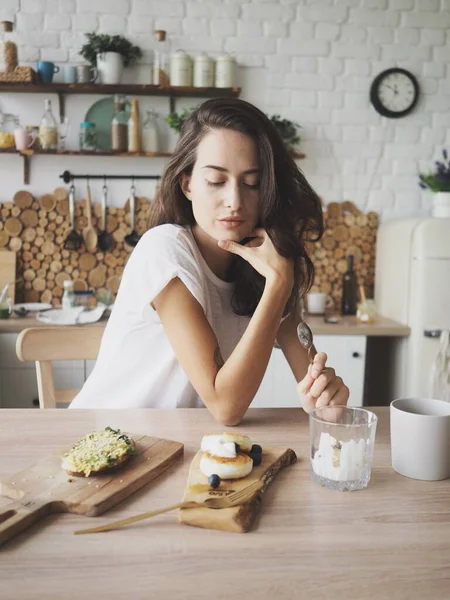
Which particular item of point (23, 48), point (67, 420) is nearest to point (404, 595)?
point (67, 420)

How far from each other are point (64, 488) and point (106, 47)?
2774 mm

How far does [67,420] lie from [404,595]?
766mm

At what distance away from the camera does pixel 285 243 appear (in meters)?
1.46

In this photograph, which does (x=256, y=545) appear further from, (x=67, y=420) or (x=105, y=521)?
(x=67, y=420)

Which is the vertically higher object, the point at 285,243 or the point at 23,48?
the point at 23,48

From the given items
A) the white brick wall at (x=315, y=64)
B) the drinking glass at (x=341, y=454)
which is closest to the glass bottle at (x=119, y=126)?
the white brick wall at (x=315, y=64)

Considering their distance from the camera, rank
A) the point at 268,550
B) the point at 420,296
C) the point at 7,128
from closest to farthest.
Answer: the point at 268,550 → the point at 420,296 → the point at 7,128

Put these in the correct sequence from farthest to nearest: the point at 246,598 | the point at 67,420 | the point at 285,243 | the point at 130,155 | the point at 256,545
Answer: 1. the point at 130,155
2. the point at 285,243
3. the point at 67,420
4. the point at 256,545
5. the point at 246,598

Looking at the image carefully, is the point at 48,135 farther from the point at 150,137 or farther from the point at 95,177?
the point at 150,137

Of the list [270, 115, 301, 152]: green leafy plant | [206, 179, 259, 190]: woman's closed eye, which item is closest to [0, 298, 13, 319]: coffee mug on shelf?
[270, 115, 301, 152]: green leafy plant

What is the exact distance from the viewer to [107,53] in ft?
10.0

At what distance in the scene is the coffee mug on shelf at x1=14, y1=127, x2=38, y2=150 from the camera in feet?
9.96

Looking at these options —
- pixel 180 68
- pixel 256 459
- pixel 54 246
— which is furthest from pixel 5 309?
pixel 256 459

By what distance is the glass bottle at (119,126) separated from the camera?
3111mm
